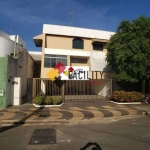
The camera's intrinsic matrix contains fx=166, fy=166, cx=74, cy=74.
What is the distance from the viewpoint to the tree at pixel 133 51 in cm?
1622

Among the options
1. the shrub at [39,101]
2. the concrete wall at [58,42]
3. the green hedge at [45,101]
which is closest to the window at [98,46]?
the concrete wall at [58,42]

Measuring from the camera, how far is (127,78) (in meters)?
17.0

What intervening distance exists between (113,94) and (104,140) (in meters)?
11.4

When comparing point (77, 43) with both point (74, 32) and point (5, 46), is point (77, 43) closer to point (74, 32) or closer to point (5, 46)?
point (74, 32)

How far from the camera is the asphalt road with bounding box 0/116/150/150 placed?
588 centimetres

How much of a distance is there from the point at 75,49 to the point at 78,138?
661 inches

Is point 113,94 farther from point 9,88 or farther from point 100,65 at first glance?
point 9,88

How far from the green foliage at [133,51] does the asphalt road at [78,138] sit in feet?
29.3

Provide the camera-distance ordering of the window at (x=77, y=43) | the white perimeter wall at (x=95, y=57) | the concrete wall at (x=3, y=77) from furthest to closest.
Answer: the window at (x=77, y=43)
the white perimeter wall at (x=95, y=57)
the concrete wall at (x=3, y=77)

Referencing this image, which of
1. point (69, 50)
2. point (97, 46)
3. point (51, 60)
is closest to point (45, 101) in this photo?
point (51, 60)

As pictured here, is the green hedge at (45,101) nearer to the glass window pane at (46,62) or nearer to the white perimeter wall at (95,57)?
the glass window pane at (46,62)

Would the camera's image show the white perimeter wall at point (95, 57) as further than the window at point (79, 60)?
No

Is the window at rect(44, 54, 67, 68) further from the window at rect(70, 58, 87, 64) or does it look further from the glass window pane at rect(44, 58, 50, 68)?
the window at rect(70, 58, 87, 64)

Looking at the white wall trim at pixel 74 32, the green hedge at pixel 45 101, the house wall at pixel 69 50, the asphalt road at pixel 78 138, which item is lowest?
the asphalt road at pixel 78 138
